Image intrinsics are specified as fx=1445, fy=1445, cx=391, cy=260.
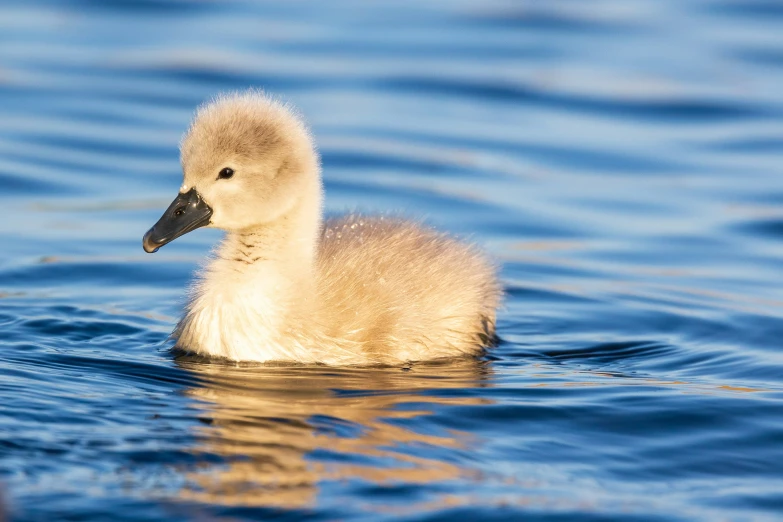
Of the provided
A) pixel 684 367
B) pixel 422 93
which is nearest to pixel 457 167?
pixel 422 93

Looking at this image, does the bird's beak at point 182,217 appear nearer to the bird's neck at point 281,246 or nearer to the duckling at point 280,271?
the duckling at point 280,271

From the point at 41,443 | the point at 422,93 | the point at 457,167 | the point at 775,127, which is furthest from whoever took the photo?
the point at 422,93

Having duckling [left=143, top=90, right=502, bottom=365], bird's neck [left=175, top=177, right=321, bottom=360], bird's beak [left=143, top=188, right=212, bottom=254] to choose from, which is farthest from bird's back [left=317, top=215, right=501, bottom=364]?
bird's beak [left=143, top=188, right=212, bottom=254]

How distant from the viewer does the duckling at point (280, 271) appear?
6727mm

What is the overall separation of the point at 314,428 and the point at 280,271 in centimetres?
130

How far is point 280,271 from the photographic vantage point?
22.5ft

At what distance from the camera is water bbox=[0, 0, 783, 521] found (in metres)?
5.26

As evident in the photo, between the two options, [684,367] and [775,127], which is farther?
[775,127]

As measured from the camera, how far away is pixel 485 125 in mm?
12359

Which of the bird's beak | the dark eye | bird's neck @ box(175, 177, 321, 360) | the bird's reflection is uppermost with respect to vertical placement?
the dark eye

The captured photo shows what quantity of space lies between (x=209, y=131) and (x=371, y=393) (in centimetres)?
148

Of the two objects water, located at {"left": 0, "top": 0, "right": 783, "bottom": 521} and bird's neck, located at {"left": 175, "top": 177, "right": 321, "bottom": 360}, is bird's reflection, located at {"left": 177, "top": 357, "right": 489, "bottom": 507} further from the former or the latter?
bird's neck, located at {"left": 175, "top": 177, "right": 321, "bottom": 360}

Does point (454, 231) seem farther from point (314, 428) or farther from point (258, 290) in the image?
point (314, 428)

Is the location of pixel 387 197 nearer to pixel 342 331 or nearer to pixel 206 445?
pixel 342 331
